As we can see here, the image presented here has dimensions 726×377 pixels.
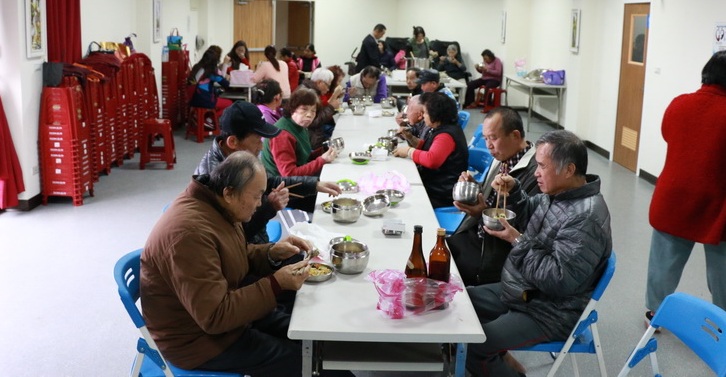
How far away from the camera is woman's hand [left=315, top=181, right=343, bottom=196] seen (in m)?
3.67

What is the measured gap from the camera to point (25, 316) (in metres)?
4.04

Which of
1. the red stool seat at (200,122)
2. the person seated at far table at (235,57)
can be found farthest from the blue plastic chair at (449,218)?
the person seated at far table at (235,57)

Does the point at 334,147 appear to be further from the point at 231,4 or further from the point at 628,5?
the point at 231,4

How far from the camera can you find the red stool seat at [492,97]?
13348 mm

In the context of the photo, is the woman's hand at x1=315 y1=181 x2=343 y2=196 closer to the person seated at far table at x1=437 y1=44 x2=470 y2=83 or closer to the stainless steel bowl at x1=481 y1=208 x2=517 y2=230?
the stainless steel bowl at x1=481 y1=208 x2=517 y2=230

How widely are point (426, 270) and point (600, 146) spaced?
23.7ft

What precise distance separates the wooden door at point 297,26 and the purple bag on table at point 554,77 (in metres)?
6.82

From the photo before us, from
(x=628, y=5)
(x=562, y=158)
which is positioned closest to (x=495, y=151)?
(x=562, y=158)

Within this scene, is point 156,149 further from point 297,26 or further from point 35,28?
point 297,26

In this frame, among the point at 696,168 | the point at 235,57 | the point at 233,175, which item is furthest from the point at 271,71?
the point at 233,175

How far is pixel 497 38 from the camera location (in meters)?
14.4

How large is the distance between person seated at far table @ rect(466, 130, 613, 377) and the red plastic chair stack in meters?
4.36

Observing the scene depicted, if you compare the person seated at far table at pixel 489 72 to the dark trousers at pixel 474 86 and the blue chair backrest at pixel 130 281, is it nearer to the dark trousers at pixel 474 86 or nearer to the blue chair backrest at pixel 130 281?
the dark trousers at pixel 474 86

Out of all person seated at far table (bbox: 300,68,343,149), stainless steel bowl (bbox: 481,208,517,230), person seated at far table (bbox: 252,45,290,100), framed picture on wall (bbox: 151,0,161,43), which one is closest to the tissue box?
person seated at far table (bbox: 252,45,290,100)
